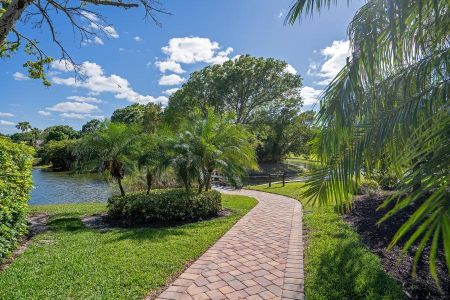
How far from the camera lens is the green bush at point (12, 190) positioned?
570cm

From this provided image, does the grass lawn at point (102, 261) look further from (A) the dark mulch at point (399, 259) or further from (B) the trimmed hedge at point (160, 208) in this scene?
(A) the dark mulch at point (399, 259)

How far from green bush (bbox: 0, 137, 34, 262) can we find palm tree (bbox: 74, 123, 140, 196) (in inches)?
115

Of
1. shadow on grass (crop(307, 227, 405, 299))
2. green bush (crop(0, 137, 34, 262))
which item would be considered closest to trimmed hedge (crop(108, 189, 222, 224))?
green bush (crop(0, 137, 34, 262))

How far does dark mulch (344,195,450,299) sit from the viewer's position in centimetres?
429

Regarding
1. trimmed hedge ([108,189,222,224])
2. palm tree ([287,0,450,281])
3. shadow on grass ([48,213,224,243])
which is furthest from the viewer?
trimmed hedge ([108,189,222,224])

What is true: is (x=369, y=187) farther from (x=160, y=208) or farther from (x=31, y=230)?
(x=31, y=230)

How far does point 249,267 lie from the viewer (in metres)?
5.53

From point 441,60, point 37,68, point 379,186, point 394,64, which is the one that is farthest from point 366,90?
point 379,186

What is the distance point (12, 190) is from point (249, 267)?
4915 mm

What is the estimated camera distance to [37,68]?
961 centimetres

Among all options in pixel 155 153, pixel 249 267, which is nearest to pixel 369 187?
pixel 155 153

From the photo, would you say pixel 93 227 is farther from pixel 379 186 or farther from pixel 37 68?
pixel 379 186

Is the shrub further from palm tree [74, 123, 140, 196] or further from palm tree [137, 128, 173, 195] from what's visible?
palm tree [74, 123, 140, 196]

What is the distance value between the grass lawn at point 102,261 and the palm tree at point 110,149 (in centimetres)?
234
